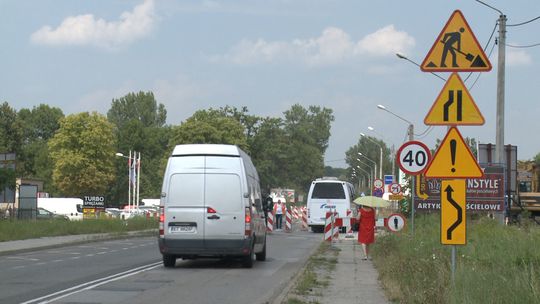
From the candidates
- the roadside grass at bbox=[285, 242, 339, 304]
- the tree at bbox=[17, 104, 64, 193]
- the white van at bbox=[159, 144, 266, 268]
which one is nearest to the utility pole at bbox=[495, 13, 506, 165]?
the roadside grass at bbox=[285, 242, 339, 304]

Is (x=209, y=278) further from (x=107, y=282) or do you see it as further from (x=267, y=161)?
(x=267, y=161)

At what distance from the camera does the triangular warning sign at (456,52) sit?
383 inches

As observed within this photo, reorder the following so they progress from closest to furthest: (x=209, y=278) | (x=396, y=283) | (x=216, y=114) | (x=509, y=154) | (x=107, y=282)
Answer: (x=396, y=283) < (x=107, y=282) < (x=209, y=278) < (x=509, y=154) < (x=216, y=114)

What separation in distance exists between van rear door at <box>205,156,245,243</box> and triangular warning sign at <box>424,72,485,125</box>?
29.3ft

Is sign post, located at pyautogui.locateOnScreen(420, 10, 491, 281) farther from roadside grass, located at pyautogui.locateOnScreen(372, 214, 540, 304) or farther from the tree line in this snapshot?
the tree line

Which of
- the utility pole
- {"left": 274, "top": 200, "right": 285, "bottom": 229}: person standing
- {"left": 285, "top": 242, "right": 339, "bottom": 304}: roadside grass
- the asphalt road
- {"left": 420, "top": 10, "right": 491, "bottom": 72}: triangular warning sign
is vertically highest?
the utility pole

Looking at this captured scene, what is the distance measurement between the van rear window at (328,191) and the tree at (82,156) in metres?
43.7

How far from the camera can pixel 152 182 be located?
108 meters

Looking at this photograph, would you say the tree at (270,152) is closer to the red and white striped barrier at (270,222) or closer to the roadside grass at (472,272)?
the red and white striped barrier at (270,222)

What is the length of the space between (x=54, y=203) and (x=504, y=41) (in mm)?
55653

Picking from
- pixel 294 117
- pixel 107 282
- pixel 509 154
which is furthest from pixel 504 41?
pixel 294 117

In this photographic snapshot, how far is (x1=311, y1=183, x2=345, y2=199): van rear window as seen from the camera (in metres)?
46.0

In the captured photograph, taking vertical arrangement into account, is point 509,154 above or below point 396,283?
above

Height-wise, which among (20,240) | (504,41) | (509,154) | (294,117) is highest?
(294,117)
